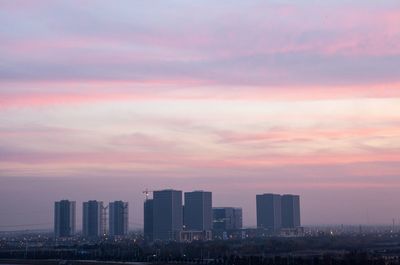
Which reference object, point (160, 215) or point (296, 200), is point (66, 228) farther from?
point (296, 200)

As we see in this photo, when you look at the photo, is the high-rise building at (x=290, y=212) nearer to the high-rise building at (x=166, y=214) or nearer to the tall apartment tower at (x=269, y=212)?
the tall apartment tower at (x=269, y=212)

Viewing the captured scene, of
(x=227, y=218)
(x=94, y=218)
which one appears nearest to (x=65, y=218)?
(x=94, y=218)

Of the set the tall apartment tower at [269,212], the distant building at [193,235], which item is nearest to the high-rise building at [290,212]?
the tall apartment tower at [269,212]

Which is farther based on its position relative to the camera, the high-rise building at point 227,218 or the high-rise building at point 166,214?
the high-rise building at point 227,218

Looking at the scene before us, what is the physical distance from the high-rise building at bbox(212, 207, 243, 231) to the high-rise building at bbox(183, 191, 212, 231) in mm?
5881

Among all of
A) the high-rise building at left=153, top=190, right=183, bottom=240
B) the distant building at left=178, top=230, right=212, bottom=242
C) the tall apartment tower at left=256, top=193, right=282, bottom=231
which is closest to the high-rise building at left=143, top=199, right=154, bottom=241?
the high-rise building at left=153, top=190, right=183, bottom=240

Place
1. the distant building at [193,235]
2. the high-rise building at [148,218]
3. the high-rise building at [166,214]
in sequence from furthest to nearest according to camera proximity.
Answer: the high-rise building at [148,218]
the high-rise building at [166,214]
the distant building at [193,235]

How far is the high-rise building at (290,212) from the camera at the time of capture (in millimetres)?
189250

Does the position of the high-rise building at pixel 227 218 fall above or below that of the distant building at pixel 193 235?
above

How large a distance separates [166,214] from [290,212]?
44.9 metres

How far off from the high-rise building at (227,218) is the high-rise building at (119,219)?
19912 millimetres

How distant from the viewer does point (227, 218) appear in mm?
175250

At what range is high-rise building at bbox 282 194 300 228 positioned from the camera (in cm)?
18925

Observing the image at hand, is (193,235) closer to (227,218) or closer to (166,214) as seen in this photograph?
(166,214)
